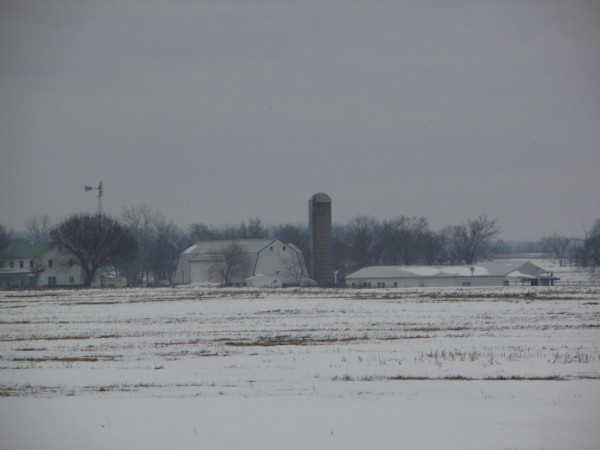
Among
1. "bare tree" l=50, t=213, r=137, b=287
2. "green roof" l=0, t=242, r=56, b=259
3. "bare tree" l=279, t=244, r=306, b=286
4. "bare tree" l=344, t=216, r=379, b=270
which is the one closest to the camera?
"bare tree" l=50, t=213, r=137, b=287

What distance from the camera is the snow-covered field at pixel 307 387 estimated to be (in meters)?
15.7

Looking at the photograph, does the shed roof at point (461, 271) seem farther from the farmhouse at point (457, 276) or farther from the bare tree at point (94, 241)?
the bare tree at point (94, 241)

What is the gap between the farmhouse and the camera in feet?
398

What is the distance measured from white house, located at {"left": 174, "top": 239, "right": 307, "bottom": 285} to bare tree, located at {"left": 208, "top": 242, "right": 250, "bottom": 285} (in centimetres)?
24

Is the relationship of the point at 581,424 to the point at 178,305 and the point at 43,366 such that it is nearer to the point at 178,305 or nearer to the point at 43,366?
the point at 43,366

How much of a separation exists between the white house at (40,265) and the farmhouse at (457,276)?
41.6 m

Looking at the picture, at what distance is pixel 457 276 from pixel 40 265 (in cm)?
5936

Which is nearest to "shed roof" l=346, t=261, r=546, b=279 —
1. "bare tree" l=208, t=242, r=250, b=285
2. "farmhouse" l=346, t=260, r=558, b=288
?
"farmhouse" l=346, t=260, r=558, b=288

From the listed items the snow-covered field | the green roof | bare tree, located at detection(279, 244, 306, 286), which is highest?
the green roof

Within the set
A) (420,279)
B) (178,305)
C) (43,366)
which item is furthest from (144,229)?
(43,366)

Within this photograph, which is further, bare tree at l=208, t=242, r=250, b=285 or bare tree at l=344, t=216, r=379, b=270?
bare tree at l=344, t=216, r=379, b=270

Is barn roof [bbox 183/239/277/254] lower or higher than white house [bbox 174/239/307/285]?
higher

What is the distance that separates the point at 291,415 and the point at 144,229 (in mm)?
184093

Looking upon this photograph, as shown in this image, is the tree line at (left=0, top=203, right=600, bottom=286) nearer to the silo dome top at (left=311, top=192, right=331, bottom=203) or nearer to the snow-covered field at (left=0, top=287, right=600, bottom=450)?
the silo dome top at (left=311, top=192, right=331, bottom=203)
